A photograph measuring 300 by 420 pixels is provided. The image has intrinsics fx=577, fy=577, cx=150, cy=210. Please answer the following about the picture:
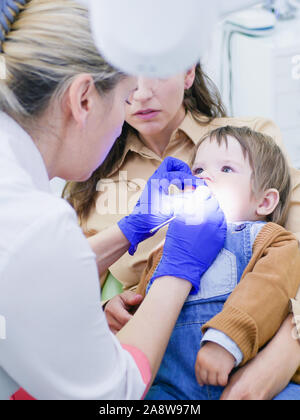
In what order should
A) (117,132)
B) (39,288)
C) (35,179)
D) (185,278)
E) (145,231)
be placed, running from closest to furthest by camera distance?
1. (39,288)
2. (35,179)
3. (117,132)
4. (185,278)
5. (145,231)

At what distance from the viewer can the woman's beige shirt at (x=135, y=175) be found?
1684mm

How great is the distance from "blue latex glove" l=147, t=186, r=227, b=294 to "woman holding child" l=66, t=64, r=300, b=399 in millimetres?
221

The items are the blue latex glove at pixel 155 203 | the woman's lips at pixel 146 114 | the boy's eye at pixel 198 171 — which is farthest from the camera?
the woman's lips at pixel 146 114

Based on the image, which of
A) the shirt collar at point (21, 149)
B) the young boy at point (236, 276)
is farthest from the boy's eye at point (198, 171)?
the shirt collar at point (21, 149)

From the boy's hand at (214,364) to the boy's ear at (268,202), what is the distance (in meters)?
0.45

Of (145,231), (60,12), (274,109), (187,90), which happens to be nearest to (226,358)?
(145,231)

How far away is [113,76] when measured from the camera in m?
1.03

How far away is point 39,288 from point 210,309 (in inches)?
22.5

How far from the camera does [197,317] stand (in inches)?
51.8

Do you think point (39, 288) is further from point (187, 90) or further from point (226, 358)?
point (187, 90)

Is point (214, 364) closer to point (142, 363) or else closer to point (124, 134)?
point (142, 363)

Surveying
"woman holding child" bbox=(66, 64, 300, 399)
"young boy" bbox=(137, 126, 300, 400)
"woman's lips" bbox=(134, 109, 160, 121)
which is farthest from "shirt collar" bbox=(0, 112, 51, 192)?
A: "woman's lips" bbox=(134, 109, 160, 121)

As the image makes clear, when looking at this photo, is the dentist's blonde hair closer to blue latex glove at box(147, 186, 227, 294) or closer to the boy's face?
blue latex glove at box(147, 186, 227, 294)

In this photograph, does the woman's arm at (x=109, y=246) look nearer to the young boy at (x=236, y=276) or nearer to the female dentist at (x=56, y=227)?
the young boy at (x=236, y=276)
